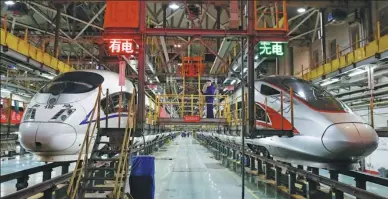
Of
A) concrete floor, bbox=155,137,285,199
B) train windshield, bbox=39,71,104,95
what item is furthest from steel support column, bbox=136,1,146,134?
concrete floor, bbox=155,137,285,199

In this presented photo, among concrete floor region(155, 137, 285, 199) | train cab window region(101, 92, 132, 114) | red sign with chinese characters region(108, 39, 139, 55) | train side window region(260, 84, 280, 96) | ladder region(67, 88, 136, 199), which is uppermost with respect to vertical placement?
red sign with chinese characters region(108, 39, 139, 55)

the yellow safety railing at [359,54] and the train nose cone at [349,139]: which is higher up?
the yellow safety railing at [359,54]

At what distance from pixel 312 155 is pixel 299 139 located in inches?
18.3

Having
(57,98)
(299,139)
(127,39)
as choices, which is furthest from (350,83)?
(57,98)

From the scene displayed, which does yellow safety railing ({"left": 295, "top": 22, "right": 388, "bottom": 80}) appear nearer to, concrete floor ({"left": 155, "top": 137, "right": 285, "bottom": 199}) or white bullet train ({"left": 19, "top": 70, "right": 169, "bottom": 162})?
concrete floor ({"left": 155, "top": 137, "right": 285, "bottom": 199})

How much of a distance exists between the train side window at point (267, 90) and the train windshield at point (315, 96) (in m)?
0.31

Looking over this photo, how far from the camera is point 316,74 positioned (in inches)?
563

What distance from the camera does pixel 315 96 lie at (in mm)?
7738

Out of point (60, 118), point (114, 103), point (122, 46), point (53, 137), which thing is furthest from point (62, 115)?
point (122, 46)

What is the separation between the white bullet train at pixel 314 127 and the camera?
21.1ft

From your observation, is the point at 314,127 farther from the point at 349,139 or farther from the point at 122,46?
the point at 122,46

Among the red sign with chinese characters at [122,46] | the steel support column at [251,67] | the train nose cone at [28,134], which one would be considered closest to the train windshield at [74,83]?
the red sign with chinese characters at [122,46]

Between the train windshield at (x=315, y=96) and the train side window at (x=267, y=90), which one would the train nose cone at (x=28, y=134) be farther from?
the train windshield at (x=315, y=96)

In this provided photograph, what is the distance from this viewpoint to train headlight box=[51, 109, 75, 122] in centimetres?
728
